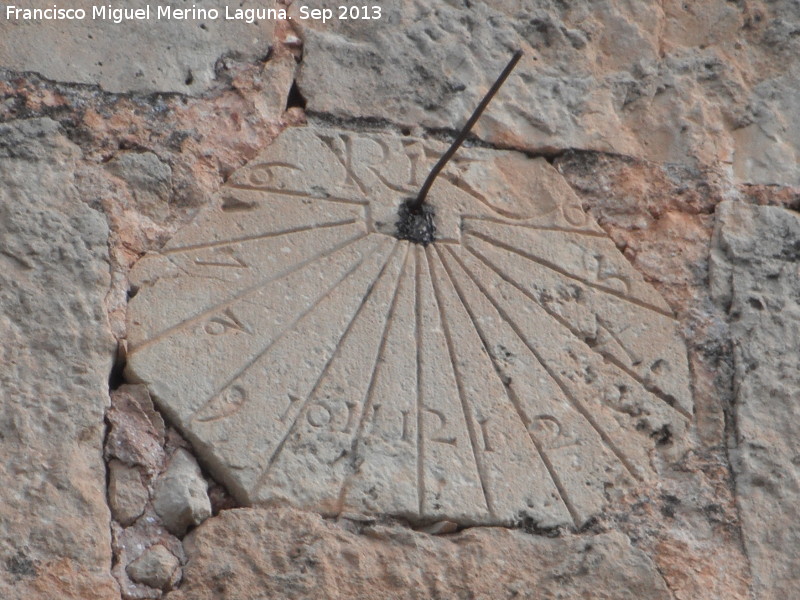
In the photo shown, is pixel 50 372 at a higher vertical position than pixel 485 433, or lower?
higher

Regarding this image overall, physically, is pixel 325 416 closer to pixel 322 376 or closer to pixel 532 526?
pixel 322 376

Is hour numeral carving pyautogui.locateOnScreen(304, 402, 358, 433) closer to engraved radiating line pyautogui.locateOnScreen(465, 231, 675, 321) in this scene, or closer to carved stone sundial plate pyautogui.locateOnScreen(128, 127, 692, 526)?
carved stone sundial plate pyautogui.locateOnScreen(128, 127, 692, 526)

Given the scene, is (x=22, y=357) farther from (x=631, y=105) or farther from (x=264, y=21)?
(x=631, y=105)

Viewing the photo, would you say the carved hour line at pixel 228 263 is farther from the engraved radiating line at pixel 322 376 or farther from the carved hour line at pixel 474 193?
the carved hour line at pixel 474 193

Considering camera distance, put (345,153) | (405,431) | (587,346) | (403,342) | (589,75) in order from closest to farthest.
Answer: (405,431) < (403,342) < (587,346) < (345,153) < (589,75)

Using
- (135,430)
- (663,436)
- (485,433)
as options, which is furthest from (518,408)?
(135,430)

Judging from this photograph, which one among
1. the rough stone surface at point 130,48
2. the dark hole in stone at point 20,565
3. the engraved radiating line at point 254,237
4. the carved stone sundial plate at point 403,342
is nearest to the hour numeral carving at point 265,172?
the carved stone sundial plate at point 403,342
